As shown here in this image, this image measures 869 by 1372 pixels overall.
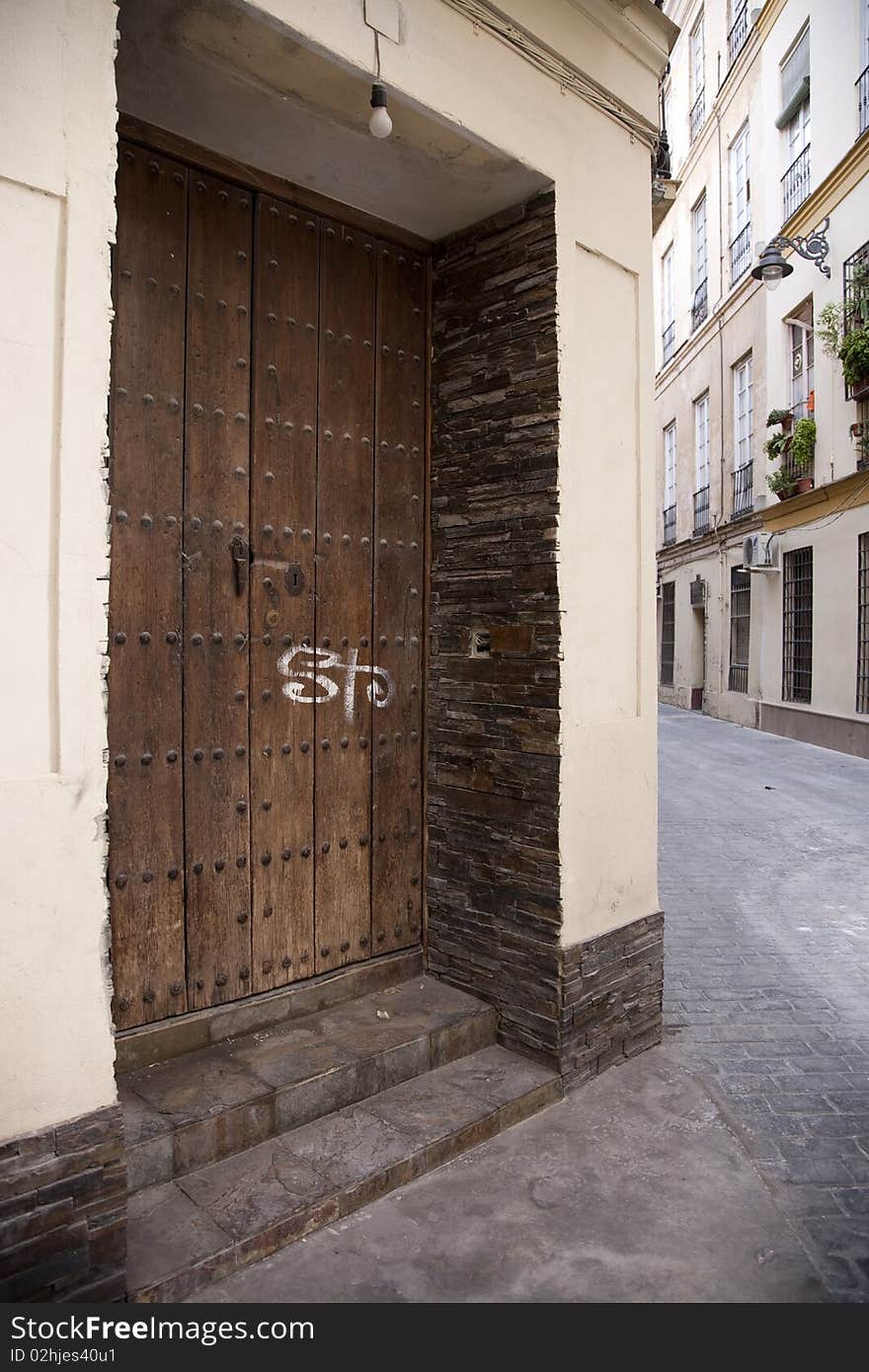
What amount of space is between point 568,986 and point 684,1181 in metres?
0.73

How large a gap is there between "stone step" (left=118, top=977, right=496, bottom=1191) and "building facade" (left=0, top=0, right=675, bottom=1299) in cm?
2

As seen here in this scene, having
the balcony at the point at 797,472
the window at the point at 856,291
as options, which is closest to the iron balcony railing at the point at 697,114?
the window at the point at 856,291

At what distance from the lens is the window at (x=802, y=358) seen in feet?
45.2

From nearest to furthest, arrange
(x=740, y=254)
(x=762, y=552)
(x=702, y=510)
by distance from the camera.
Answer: (x=762, y=552), (x=740, y=254), (x=702, y=510)

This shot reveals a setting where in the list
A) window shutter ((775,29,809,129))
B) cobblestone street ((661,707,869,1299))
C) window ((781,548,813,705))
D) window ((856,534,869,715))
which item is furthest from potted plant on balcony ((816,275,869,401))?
cobblestone street ((661,707,869,1299))

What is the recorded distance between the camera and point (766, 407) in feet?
50.1

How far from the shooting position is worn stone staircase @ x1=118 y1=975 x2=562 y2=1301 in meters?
2.39

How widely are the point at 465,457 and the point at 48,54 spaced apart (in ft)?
6.41

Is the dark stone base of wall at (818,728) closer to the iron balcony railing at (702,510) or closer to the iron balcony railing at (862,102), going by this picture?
the iron balcony railing at (702,510)

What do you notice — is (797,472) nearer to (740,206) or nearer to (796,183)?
(796,183)

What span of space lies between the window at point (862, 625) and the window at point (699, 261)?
852 centimetres

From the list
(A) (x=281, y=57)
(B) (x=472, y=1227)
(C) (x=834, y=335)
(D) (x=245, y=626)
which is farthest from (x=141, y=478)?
(C) (x=834, y=335)

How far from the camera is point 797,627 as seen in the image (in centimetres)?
1442

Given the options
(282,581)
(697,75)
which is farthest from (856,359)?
(697,75)
